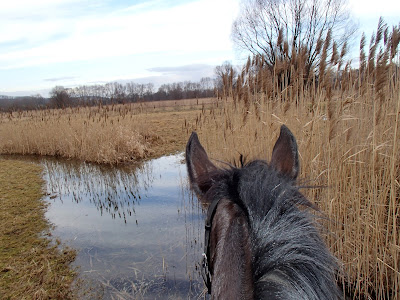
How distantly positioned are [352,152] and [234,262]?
2.59 m

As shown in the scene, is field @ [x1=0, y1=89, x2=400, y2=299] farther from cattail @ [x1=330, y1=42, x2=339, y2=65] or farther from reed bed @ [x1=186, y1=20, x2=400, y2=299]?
cattail @ [x1=330, y1=42, x2=339, y2=65]

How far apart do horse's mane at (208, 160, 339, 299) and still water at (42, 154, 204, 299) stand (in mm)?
2472

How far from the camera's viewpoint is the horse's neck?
0.74 meters

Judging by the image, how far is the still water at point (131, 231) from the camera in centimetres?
313

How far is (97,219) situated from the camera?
498cm

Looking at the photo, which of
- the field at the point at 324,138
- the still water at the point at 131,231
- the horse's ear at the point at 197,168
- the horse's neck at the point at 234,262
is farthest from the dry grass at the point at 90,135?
the horse's neck at the point at 234,262

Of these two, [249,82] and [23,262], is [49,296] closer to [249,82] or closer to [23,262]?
[23,262]

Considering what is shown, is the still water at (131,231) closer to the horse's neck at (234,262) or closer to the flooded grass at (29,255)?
the flooded grass at (29,255)

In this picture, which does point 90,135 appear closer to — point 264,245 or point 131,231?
point 131,231

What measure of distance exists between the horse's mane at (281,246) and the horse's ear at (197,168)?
0.32 meters

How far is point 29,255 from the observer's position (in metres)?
3.67

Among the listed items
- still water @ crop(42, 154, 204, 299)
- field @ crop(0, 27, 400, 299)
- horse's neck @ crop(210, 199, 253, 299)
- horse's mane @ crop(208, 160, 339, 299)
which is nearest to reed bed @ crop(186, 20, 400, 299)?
field @ crop(0, 27, 400, 299)

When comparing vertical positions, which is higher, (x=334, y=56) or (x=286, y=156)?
(x=334, y=56)

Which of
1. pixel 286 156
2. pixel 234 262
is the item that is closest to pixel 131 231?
pixel 286 156
